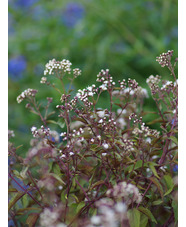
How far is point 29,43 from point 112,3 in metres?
0.59

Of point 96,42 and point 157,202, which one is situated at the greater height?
point 96,42

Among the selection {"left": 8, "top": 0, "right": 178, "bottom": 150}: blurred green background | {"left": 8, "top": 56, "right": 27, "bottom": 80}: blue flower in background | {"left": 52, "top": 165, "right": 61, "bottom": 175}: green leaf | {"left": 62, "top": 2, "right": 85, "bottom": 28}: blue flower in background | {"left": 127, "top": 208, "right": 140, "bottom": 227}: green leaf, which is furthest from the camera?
{"left": 62, "top": 2, "right": 85, "bottom": 28}: blue flower in background

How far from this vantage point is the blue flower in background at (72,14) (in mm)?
2485

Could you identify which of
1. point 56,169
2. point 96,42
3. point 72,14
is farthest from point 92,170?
point 72,14

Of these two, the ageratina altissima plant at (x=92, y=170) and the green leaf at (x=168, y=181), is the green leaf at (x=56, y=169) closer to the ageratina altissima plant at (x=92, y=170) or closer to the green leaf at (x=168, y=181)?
the ageratina altissima plant at (x=92, y=170)

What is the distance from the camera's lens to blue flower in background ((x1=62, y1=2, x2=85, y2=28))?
8.15ft

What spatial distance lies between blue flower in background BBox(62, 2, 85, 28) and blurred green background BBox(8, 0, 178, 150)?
0.02 metres

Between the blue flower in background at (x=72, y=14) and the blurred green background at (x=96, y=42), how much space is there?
0.08 feet

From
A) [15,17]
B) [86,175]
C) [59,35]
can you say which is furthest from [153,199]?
[15,17]

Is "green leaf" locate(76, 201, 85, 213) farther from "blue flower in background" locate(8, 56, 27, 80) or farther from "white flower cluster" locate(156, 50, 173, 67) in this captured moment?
"blue flower in background" locate(8, 56, 27, 80)

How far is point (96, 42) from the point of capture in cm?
227

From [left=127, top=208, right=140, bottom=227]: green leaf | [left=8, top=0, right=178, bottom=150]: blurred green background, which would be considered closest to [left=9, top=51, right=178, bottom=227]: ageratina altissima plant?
[left=127, top=208, right=140, bottom=227]: green leaf

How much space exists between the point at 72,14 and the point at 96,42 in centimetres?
44

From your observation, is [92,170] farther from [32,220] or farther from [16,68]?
[16,68]
